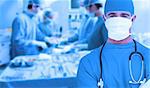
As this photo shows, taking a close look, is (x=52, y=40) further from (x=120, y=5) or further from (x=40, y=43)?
(x=120, y=5)

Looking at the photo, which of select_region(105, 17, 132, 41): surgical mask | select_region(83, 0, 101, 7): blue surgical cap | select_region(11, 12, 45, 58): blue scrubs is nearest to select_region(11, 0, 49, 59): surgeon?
select_region(11, 12, 45, 58): blue scrubs

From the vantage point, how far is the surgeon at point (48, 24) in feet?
7.02

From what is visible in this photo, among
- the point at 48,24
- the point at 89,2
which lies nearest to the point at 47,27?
the point at 48,24

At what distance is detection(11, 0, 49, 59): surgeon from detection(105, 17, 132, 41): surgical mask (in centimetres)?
73

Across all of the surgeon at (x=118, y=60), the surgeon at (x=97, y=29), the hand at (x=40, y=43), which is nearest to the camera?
the surgeon at (x=118, y=60)

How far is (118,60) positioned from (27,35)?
83cm

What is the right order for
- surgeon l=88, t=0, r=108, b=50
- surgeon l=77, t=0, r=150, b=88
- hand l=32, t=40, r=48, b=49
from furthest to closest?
hand l=32, t=40, r=48, b=49
surgeon l=88, t=0, r=108, b=50
surgeon l=77, t=0, r=150, b=88

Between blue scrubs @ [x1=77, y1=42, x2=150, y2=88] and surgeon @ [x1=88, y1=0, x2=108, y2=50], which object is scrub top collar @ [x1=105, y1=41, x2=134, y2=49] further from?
surgeon @ [x1=88, y1=0, x2=108, y2=50]

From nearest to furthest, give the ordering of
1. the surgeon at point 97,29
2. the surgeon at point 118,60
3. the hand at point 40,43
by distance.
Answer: the surgeon at point 118,60 → the surgeon at point 97,29 → the hand at point 40,43

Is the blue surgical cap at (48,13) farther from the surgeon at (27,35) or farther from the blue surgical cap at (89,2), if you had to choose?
the blue surgical cap at (89,2)

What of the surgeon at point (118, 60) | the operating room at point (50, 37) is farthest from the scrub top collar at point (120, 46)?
the operating room at point (50, 37)

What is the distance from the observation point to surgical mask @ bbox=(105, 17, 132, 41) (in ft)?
4.85

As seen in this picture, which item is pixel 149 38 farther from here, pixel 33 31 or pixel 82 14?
pixel 33 31

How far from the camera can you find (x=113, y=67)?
1.46 metres
